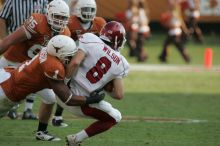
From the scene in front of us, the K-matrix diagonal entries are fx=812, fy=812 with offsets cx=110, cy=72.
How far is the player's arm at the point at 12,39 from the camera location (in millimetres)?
8859

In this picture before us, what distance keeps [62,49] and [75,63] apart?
0.62 feet

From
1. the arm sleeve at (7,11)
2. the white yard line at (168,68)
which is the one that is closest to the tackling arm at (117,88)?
the arm sleeve at (7,11)

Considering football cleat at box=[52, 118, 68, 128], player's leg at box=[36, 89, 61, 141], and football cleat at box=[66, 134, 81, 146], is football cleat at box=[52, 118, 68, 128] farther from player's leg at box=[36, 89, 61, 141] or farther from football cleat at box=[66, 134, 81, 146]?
football cleat at box=[66, 134, 81, 146]

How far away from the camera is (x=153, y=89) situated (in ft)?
49.5

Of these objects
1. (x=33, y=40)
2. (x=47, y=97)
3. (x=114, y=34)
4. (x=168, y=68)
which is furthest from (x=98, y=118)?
(x=168, y=68)

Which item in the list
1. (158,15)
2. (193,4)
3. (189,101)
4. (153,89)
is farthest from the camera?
(158,15)

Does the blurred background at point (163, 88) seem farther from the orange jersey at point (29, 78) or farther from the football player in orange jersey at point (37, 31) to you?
the football player in orange jersey at point (37, 31)

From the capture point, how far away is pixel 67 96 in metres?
7.95

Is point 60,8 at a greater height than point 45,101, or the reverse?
point 60,8

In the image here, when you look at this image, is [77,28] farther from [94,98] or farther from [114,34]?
[94,98]

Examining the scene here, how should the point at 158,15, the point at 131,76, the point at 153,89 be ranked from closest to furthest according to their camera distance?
1. the point at 153,89
2. the point at 131,76
3. the point at 158,15

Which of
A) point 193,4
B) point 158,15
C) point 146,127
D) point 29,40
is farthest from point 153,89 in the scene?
point 158,15

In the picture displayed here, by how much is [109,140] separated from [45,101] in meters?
0.83

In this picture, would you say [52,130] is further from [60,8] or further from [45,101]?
[60,8]
